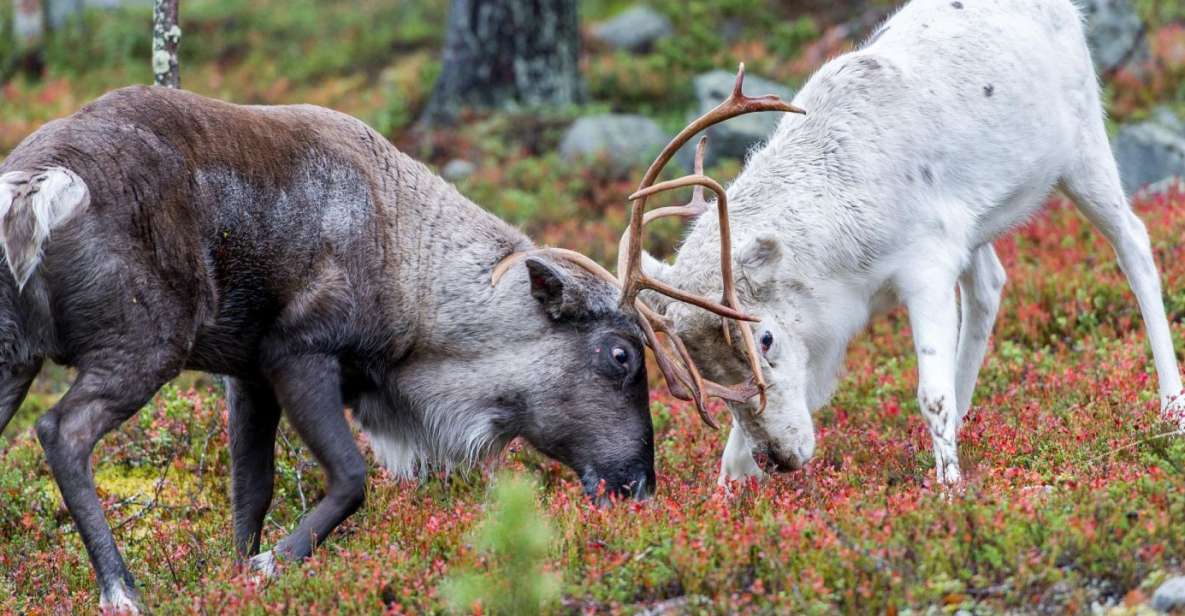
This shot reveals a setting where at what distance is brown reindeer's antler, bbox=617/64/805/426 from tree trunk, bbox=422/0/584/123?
346 inches

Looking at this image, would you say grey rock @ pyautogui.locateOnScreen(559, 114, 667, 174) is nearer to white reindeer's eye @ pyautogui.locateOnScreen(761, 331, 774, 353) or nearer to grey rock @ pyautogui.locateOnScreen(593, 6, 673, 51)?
grey rock @ pyautogui.locateOnScreen(593, 6, 673, 51)

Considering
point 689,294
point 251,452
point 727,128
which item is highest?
point 689,294

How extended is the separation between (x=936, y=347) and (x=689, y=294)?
1298mm

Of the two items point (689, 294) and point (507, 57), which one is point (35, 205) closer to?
point (689, 294)

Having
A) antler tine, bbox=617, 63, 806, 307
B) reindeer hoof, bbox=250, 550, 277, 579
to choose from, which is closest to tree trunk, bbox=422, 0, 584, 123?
antler tine, bbox=617, 63, 806, 307

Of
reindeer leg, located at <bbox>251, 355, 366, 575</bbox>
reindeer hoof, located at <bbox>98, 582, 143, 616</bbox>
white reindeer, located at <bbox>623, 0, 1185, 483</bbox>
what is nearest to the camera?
reindeer hoof, located at <bbox>98, 582, 143, 616</bbox>

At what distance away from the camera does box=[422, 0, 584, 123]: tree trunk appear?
15438mm

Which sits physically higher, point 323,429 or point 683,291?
point 683,291

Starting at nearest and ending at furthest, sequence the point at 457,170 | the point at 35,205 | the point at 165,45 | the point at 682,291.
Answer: the point at 35,205 < the point at 682,291 < the point at 165,45 < the point at 457,170

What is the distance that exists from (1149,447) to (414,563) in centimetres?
351

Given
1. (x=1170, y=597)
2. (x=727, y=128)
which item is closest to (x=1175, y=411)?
(x=1170, y=597)

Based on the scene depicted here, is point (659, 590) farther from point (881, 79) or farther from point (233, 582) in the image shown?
point (881, 79)

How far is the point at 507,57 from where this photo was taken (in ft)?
51.5

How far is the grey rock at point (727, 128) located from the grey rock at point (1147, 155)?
3213 mm
